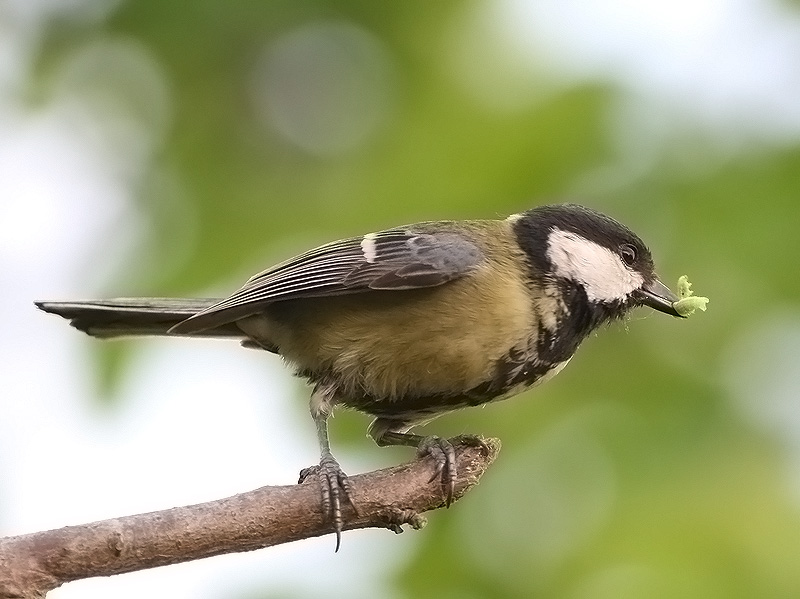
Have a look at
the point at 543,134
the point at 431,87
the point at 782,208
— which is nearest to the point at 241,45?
the point at 431,87

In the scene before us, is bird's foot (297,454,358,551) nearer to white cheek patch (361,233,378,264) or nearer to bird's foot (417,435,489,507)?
bird's foot (417,435,489,507)

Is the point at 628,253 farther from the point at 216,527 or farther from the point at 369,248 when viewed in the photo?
the point at 216,527

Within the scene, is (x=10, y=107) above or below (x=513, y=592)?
above

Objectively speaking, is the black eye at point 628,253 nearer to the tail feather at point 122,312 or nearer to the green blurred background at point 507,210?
the green blurred background at point 507,210

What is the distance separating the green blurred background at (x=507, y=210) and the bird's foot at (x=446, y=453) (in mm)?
89

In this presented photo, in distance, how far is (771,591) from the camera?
68.3 inches

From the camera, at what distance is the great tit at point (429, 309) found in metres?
1.99

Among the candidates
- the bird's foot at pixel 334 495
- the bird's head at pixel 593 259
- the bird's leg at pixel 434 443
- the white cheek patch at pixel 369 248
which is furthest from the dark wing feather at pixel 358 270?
the bird's foot at pixel 334 495

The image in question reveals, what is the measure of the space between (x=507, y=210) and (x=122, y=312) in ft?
2.76

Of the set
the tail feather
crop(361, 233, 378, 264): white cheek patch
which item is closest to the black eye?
crop(361, 233, 378, 264): white cheek patch

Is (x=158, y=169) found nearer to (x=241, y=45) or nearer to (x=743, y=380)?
(x=241, y=45)

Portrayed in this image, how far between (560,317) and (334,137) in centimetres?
62

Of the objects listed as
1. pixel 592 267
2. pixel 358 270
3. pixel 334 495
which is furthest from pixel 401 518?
pixel 592 267

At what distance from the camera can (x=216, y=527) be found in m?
1.68
